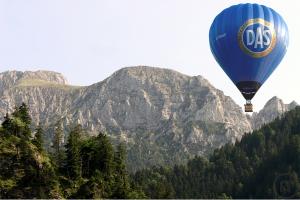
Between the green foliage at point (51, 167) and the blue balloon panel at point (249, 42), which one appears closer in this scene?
the blue balloon panel at point (249, 42)

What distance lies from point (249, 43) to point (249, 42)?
0.11 metres

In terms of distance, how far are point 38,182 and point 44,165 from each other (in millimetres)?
2146

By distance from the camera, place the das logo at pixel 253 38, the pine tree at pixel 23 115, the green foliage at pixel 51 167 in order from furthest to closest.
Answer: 1. the pine tree at pixel 23 115
2. the green foliage at pixel 51 167
3. the das logo at pixel 253 38

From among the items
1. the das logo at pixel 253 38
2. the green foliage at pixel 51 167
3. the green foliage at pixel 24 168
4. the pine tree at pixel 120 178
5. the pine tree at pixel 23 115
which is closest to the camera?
the das logo at pixel 253 38

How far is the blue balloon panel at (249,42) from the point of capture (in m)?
63.6

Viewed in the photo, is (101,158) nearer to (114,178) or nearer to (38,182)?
(114,178)

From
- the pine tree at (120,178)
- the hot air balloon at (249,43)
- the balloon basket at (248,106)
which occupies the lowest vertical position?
the pine tree at (120,178)

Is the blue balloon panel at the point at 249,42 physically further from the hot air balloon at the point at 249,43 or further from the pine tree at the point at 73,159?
the pine tree at the point at 73,159

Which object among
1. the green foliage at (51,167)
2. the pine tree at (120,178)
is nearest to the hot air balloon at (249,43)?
the green foliage at (51,167)

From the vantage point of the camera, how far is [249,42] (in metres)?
63.5

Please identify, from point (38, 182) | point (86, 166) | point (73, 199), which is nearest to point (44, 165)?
point (38, 182)

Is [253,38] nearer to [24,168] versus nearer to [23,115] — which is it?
[24,168]

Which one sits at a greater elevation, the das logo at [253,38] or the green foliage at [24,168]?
the das logo at [253,38]

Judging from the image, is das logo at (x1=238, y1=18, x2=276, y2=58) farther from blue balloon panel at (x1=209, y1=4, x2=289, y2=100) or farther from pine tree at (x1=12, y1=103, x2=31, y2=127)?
pine tree at (x1=12, y1=103, x2=31, y2=127)
